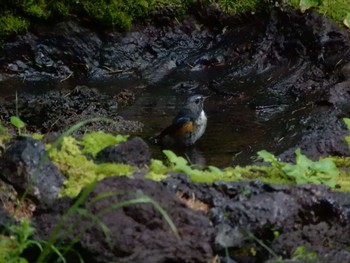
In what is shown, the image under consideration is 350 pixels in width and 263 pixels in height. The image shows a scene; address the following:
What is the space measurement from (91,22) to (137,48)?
76cm

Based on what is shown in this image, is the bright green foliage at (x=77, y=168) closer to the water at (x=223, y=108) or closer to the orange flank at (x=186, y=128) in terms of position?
the water at (x=223, y=108)

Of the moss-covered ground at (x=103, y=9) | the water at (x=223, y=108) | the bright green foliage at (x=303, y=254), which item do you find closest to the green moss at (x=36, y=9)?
the moss-covered ground at (x=103, y=9)

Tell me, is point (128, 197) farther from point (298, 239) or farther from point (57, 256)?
point (298, 239)

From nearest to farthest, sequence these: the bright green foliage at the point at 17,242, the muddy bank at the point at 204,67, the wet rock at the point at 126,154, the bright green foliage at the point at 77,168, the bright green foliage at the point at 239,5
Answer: the bright green foliage at the point at 17,242 → the bright green foliage at the point at 77,168 → the wet rock at the point at 126,154 → the muddy bank at the point at 204,67 → the bright green foliage at the point at 239,5

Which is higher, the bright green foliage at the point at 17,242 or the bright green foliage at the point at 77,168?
the bright green foliage at the point at 77,168

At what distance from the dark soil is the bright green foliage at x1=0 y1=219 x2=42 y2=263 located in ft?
0.23

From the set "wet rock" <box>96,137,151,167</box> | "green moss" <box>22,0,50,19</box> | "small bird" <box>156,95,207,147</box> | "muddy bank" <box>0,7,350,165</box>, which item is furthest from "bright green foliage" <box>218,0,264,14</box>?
"wet rock" <box>96,137,151,167</box>

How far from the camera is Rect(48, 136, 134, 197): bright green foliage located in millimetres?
3557

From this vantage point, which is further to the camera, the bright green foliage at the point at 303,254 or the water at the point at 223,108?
the water at the point at 223,108

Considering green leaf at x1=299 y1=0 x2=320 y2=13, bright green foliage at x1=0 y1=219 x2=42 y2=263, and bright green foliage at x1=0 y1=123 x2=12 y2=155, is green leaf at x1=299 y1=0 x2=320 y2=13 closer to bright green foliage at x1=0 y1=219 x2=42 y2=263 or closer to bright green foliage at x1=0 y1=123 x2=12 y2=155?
bright green foliage at x1=0 y1=123 x2=12 y2=155

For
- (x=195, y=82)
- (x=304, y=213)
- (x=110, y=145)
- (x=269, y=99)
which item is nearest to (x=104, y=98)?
(x=195, y=82)

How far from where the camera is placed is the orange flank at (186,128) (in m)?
7.07

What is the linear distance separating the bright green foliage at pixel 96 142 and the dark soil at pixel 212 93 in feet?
0.33

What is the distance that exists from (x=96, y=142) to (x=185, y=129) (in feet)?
10.5
